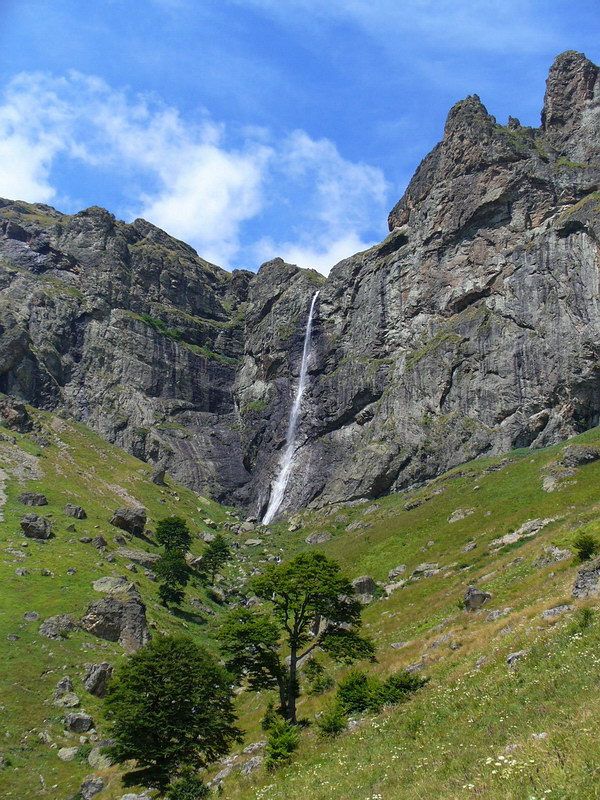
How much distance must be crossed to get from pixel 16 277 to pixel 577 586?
524ft

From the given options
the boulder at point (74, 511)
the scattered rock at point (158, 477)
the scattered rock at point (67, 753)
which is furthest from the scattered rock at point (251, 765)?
the scattered rock at point (158, 477)

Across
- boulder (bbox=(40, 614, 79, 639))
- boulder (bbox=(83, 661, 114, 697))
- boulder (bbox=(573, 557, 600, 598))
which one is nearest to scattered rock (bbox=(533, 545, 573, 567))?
boulder (bbox=(573, 557, 600, 598))

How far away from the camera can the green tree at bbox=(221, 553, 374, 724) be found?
2806 cm

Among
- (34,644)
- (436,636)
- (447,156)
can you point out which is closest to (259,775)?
(436,636)

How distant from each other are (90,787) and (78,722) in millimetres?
7649

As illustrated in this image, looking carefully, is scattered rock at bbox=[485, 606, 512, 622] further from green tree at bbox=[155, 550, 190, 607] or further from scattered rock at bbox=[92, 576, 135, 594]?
green tree at bbox=[155, 550, 190, 607]

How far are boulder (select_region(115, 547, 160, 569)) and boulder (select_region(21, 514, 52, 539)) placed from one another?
8.87 meters

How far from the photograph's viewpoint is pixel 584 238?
329ft

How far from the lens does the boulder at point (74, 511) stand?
75500 millimetres

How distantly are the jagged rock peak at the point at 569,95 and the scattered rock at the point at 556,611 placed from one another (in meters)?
144

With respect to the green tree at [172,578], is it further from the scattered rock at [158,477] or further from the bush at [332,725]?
the bush at [332,725]

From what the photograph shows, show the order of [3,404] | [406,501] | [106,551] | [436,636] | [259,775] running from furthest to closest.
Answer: [3,404] < [406,501] < [106,551] < [436,636] < [259,775]

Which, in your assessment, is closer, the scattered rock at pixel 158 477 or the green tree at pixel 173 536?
the green tree at pixel 173 536

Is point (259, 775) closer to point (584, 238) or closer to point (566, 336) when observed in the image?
point (566, 336)
